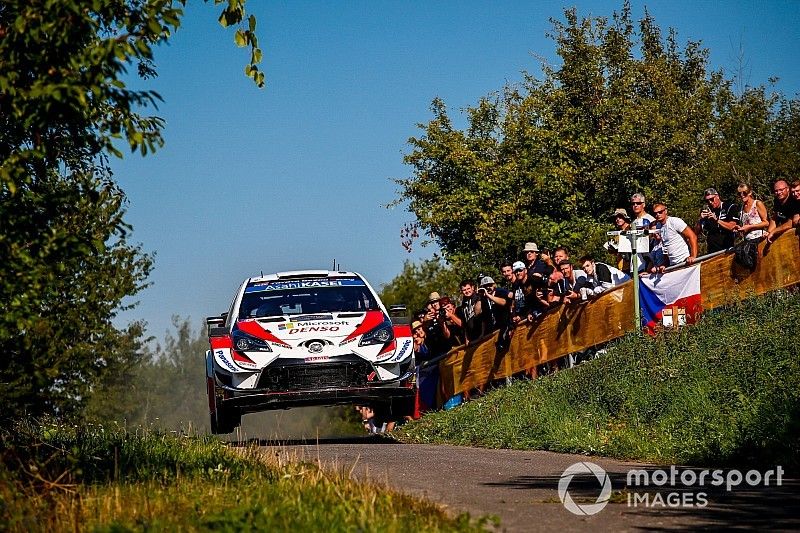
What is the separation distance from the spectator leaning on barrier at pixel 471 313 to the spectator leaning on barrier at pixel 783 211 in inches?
250

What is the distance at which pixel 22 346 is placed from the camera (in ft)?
101

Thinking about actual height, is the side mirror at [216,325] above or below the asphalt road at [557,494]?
above

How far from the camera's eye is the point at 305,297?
54.3 feet

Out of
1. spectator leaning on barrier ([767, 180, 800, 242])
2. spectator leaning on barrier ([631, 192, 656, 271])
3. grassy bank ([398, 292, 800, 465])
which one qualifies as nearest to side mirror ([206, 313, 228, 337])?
grassy bank ([398, 292, 800, 465])

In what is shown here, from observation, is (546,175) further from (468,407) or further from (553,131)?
(468,407)

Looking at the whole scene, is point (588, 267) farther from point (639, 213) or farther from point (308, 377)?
point (308, 377)

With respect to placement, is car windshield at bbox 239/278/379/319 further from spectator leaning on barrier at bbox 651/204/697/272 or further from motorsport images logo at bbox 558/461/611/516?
motorsport images logo at bbox 558/461/611/516

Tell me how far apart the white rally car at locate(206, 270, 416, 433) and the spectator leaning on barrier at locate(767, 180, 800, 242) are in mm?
4554

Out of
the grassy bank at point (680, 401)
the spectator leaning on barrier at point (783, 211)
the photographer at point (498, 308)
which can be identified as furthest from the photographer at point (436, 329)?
the spectator leaning on barrier at point (783, 211)

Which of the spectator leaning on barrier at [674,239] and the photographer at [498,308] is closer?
the spectator leaning on barrier at [674,239]

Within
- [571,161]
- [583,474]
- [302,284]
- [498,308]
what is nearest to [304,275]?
[302,284]

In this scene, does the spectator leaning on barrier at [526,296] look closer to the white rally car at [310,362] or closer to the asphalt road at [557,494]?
the white rally car at [310,362]

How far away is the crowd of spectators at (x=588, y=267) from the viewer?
15.7m

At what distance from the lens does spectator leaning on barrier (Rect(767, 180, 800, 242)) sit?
1491 cm
